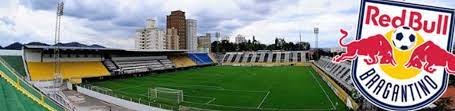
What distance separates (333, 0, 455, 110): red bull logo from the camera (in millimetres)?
3869

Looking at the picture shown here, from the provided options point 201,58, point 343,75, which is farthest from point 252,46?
point 343,75

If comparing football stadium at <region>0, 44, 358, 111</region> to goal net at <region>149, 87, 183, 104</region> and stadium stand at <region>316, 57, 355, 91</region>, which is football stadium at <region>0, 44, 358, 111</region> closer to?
goal net at <region>149, 87, 183, 104</region>

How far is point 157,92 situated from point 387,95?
2544 centimetres

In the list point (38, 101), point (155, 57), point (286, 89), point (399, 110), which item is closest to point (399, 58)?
point (399, 110)

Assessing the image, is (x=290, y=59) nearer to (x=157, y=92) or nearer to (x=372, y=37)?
(x=157, y=92)

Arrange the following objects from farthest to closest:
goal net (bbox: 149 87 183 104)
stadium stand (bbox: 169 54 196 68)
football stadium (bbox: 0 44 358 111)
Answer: stadium stand (bbox: 169 54 196 68), goal net (bbox: 149 87 183 104), football stadium (bbox: 0 44 358 111)

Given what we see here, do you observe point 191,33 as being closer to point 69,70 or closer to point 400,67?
point 69,70

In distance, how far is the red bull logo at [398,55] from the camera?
12.7 ft

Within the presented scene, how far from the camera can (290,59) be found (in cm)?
8394

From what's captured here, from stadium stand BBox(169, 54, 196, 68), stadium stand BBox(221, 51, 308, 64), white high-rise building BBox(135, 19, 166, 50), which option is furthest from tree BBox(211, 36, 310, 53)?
stadium stand BBox(169, 54, 196, 68)

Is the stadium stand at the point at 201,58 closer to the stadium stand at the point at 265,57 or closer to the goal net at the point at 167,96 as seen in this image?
the stadium stand at the point at 265,57

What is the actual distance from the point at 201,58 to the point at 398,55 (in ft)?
248

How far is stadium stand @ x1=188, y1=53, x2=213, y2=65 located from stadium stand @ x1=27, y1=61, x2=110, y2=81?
101 feet

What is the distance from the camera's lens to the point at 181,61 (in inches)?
2736
